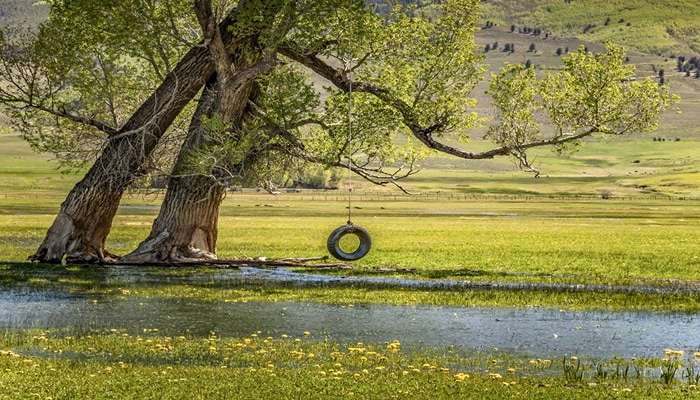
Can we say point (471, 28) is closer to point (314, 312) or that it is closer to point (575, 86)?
point (575, 86)

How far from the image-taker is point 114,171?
4741 cm

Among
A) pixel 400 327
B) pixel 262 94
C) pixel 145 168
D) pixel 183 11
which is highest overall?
pixel 183 11

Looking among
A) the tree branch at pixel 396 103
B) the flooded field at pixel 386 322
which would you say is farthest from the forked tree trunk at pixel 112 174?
the flooded field at pixel 386 322

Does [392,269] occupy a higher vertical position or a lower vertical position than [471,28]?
lower

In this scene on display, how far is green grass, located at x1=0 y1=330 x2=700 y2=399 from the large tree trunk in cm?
2135

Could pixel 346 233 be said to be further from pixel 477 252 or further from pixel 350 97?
pixel 477 252

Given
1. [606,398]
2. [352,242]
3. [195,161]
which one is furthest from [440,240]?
[606,398]

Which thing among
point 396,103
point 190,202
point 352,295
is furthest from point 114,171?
point 352,295

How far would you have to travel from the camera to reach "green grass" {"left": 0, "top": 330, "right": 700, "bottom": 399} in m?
19.2

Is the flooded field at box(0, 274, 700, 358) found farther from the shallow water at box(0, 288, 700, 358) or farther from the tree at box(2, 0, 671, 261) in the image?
the tree at box(2, 0, 671, 261)

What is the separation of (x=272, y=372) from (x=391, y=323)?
30.3ft

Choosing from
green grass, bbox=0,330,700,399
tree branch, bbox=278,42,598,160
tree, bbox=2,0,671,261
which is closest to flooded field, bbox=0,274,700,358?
green grass, bbox=0,330,700,399

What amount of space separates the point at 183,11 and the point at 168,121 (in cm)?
482

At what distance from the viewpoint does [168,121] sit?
49.4 m
